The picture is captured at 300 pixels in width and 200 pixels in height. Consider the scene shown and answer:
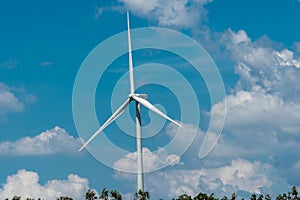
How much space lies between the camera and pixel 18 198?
159125mm

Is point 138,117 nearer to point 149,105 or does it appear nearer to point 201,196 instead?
point 149,105

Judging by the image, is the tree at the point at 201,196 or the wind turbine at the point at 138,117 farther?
the tree at the point at 201,196

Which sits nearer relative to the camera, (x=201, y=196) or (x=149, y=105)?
(x=149, y=105)

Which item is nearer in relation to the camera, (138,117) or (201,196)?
(138,117)

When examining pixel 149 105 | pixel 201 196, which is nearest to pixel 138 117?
pixel 149 105

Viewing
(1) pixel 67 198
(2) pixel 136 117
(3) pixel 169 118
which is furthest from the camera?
(1) pixel 67 198

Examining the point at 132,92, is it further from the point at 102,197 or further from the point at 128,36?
the point at 102,197

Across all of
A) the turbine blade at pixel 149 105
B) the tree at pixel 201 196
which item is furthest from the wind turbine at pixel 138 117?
the tree at pixel 201 196

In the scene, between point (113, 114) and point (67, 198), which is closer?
point (113, 114)

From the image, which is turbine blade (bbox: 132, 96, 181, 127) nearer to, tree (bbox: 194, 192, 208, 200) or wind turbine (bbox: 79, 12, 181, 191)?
wind turbine (bbox: 79, 12, 181, 191)

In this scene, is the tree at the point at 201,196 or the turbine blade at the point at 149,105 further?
the tree at the point at 201,196

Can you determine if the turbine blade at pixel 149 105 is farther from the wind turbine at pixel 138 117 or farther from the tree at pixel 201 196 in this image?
the tree at pixel 201 196

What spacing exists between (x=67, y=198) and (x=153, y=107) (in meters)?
47.5

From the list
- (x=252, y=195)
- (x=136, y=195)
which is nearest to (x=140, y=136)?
(x=136, y=195)
